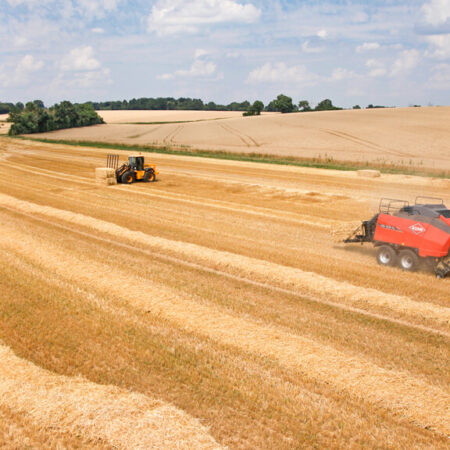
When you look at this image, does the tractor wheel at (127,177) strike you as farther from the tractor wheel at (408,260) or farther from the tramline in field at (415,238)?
the tractor wheel at (408,260)

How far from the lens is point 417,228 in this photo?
11.0 meters

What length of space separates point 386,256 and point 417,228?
4.06ft

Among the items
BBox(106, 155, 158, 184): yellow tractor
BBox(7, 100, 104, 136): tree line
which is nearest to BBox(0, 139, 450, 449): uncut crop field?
BBox(106, 155, 158, 184): yellow tractor

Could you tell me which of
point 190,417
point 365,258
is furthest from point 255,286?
point 190,417

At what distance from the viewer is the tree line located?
3049 inches

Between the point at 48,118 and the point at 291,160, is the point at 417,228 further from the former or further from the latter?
the point at 48,118

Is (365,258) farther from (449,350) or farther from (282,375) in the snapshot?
(282,375)

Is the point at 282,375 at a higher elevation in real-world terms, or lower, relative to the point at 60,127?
lower

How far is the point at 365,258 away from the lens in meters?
12.8

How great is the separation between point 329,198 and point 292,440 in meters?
17.3

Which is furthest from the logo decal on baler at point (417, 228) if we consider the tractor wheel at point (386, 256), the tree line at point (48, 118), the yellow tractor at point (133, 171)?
the tree line at point (48, 118)

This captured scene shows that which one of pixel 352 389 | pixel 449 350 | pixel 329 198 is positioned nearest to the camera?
pixel 352 389

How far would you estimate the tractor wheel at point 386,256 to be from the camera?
38.5ft

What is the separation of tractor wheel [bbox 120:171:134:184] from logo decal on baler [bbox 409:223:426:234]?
58.9ft
